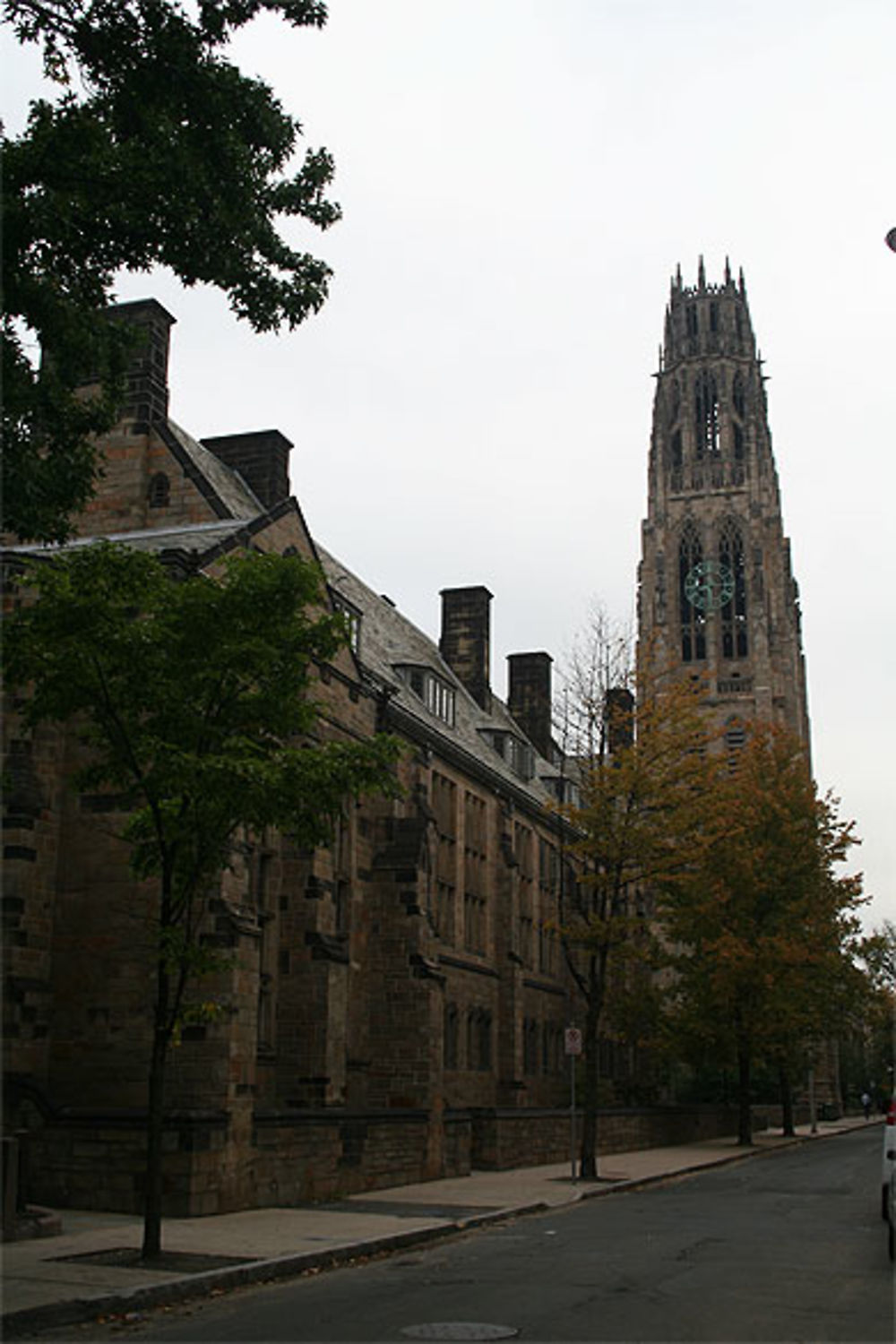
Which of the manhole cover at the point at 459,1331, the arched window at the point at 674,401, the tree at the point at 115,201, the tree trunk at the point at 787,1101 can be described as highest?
the arched window at the point at 674,401

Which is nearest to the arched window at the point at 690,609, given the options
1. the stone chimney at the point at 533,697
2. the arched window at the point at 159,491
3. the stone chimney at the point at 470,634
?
the stone chimney at the point at 533,697

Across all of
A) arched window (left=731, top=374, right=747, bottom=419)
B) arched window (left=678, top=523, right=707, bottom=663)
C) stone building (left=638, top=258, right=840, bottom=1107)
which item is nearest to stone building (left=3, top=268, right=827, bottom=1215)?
stone building (left=638, top=258, right=840, bottom=1107)

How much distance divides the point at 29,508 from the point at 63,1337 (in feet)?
23.4

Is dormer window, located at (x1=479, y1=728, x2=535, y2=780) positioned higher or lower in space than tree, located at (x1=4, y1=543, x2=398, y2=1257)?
higher

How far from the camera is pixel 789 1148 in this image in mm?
43812

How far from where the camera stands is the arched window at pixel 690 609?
319 feet

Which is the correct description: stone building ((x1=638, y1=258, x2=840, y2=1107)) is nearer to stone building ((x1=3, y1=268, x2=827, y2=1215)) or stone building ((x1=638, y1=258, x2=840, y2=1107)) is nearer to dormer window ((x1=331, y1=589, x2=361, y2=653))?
stone building ((x1=3, y1=268, x2=827, y2=1215))

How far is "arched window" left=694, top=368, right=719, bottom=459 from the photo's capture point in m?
103

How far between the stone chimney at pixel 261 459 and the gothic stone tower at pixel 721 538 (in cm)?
6233

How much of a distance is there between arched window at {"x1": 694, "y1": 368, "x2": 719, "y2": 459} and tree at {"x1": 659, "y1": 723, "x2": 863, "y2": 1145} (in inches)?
2286

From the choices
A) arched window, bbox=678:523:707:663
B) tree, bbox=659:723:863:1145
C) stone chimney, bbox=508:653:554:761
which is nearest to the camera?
tree, bbox=659:723:863:1145

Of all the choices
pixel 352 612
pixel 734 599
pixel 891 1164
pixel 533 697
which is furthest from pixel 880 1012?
pixel 734 599

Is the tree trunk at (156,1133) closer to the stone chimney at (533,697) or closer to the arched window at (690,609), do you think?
the stone chimney at (533,697)

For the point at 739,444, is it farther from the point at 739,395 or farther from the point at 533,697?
the point at 533,697
